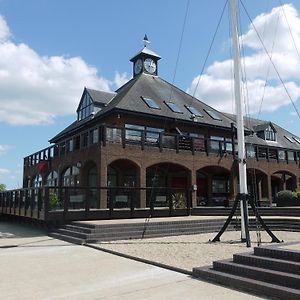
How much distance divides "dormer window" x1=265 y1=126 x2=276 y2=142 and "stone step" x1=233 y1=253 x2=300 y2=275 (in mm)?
31868

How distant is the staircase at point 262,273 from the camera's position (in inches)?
252

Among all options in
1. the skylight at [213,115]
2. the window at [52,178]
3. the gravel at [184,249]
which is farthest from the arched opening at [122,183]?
the skylight at [213,115]

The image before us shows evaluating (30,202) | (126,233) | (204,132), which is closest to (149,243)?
(126,233)

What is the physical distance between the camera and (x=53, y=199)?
16.8 metres

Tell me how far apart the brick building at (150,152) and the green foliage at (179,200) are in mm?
772

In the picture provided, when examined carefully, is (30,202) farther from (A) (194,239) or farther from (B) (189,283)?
(B) (189,283)

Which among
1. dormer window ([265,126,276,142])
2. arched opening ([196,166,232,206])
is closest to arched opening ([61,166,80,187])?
arched opening ([196,166,232,206])

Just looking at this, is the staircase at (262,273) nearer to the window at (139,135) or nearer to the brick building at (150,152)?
the brick building at (150,152)

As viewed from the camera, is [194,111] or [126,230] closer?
[126,230]

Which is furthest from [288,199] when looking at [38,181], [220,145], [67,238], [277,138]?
[38,181]

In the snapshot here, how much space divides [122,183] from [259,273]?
18747 mm

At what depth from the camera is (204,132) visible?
29.5 meters

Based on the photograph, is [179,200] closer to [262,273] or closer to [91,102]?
[91,102]

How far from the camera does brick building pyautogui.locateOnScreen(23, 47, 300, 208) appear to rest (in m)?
22.1
